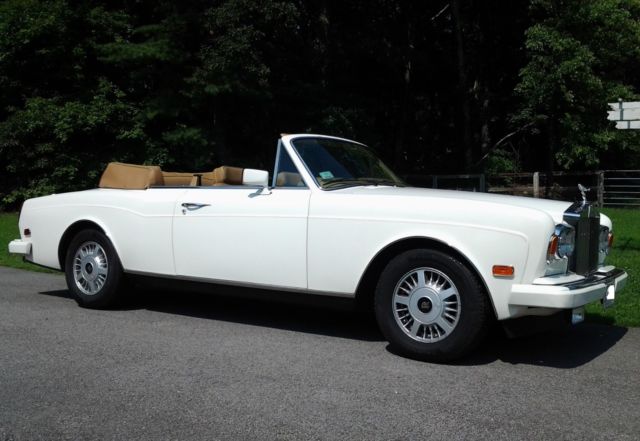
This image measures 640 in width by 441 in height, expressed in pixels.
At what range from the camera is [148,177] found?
6930mm

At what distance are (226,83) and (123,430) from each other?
20196 millimetres

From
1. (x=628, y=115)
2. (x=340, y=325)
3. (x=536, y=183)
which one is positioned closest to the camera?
(x=340, y=325)

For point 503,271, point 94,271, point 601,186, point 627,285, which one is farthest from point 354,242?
point 601,186

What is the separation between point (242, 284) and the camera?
19.5 feet

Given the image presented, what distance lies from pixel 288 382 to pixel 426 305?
117cm

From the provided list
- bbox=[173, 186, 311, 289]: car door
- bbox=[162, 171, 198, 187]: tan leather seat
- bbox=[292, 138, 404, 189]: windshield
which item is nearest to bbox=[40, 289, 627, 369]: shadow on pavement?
bbox=[173, 186, 311, 289]: car door

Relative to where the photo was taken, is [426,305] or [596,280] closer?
[426,305]

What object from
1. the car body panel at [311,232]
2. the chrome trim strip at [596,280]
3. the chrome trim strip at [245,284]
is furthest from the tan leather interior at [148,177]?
the chrome trim strip at [596,280]

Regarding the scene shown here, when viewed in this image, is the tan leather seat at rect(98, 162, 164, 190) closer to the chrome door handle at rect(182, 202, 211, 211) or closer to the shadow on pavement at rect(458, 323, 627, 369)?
the chrome door handle at rect(182, 202, 211, 211)

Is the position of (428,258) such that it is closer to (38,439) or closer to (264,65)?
(38,439)

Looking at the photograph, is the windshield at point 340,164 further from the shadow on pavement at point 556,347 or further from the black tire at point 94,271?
the black tire at point 94,271

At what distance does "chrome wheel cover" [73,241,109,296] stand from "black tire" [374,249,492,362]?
9.92ft

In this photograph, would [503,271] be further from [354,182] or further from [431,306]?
[354,182]

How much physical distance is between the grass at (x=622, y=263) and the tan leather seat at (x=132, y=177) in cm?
363
